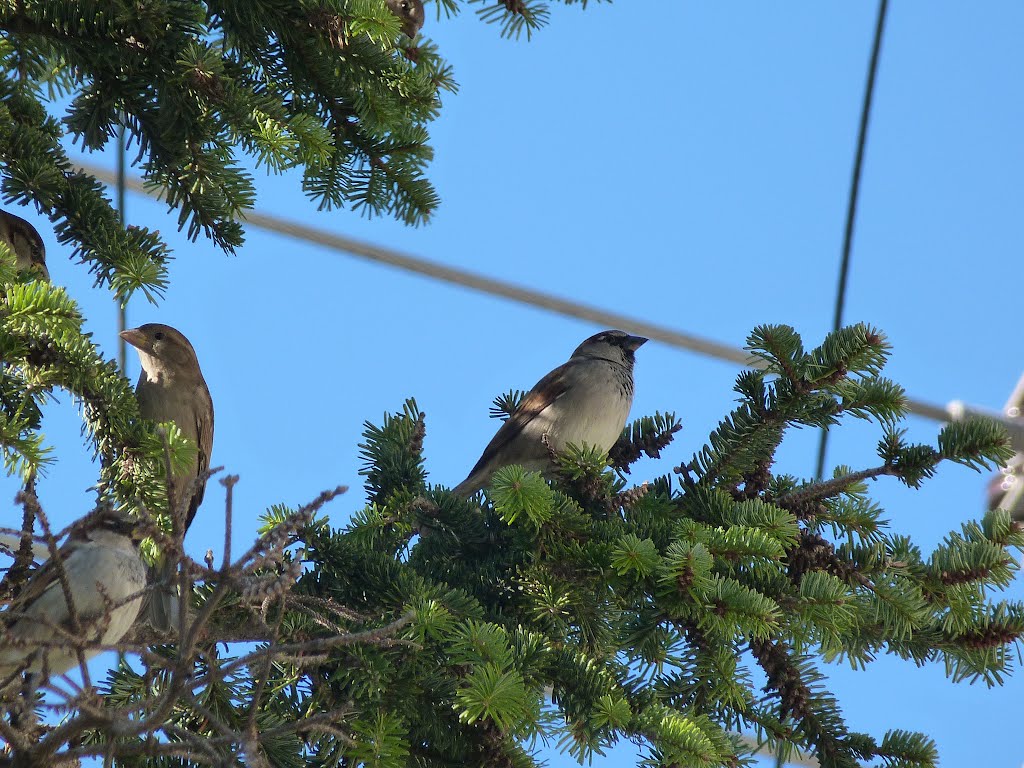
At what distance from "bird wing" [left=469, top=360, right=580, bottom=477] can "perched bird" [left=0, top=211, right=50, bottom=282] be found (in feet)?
4.37

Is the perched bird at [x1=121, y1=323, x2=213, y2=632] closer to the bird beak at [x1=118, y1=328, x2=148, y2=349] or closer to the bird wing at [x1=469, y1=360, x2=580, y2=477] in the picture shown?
the bird beak at [x1=118, y1=328, x2=148, y2=349]

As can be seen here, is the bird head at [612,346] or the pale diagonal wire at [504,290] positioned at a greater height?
the pale diagonal wire at [504,290]

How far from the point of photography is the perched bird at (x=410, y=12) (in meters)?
2.16

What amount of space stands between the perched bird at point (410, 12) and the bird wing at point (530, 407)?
4.15ft

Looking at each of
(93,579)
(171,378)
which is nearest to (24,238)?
(93,579)

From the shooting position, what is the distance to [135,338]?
3176 millimetres

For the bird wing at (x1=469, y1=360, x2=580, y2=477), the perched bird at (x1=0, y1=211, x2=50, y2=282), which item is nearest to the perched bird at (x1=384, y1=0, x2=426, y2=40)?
the perched bird at (x1=0, y1=211, x2=50, y2=282)

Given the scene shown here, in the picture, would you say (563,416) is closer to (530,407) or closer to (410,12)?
(530,407)

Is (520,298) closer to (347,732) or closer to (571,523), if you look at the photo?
(571,523)

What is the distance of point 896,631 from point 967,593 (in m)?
0.15

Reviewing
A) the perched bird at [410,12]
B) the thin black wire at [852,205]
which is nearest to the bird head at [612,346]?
the thin black wire at [852,205]

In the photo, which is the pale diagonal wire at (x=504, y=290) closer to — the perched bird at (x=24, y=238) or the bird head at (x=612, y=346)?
the bird head at (x=612, y=346)

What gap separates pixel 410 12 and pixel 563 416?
1.45 metres

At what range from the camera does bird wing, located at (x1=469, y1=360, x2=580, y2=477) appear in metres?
3.29
